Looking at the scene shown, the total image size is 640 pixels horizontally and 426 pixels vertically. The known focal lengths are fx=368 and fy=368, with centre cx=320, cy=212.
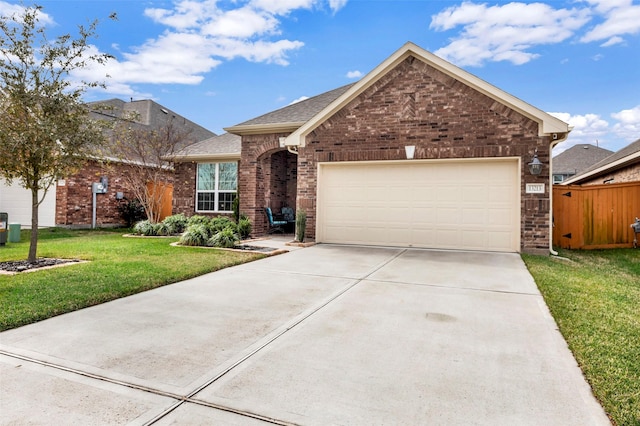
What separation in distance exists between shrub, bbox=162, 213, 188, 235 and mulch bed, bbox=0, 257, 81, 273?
229 inches

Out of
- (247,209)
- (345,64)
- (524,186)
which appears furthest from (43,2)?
(345,64)

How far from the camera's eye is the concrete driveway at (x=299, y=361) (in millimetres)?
2320

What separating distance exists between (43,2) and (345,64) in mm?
13858

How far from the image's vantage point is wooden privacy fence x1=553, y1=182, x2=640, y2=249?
10773mm

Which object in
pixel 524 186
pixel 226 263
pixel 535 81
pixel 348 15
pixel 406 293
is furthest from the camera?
pixel 535 81

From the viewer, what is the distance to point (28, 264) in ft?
23.1

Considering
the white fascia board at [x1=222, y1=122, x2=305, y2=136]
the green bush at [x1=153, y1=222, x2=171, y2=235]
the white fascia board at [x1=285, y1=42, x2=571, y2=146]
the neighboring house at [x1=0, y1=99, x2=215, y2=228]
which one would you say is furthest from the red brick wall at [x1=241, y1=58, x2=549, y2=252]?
the neighboring house at [x1=0, y1=99, x2=215, y2=228]

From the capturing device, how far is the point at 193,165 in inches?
610

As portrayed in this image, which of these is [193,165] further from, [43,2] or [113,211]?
[43,2]

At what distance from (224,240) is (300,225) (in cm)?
224

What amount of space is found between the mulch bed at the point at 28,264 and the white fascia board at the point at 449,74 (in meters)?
6.74

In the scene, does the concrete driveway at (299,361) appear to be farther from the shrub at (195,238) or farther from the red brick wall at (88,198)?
the red brick wall at (88,198)

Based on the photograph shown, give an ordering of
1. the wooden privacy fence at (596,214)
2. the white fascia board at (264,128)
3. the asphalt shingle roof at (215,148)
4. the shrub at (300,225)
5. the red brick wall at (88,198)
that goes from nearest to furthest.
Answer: the wooden privacy fence at (596,214), the shrub at (300,225), the white fascia board at (264,128), the asphalt shingle roof at (215,148), the red brick wall at (88,198)

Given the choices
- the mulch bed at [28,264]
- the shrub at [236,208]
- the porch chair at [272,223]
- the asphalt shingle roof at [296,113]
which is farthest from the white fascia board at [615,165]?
the mulch bed at [28,264]
